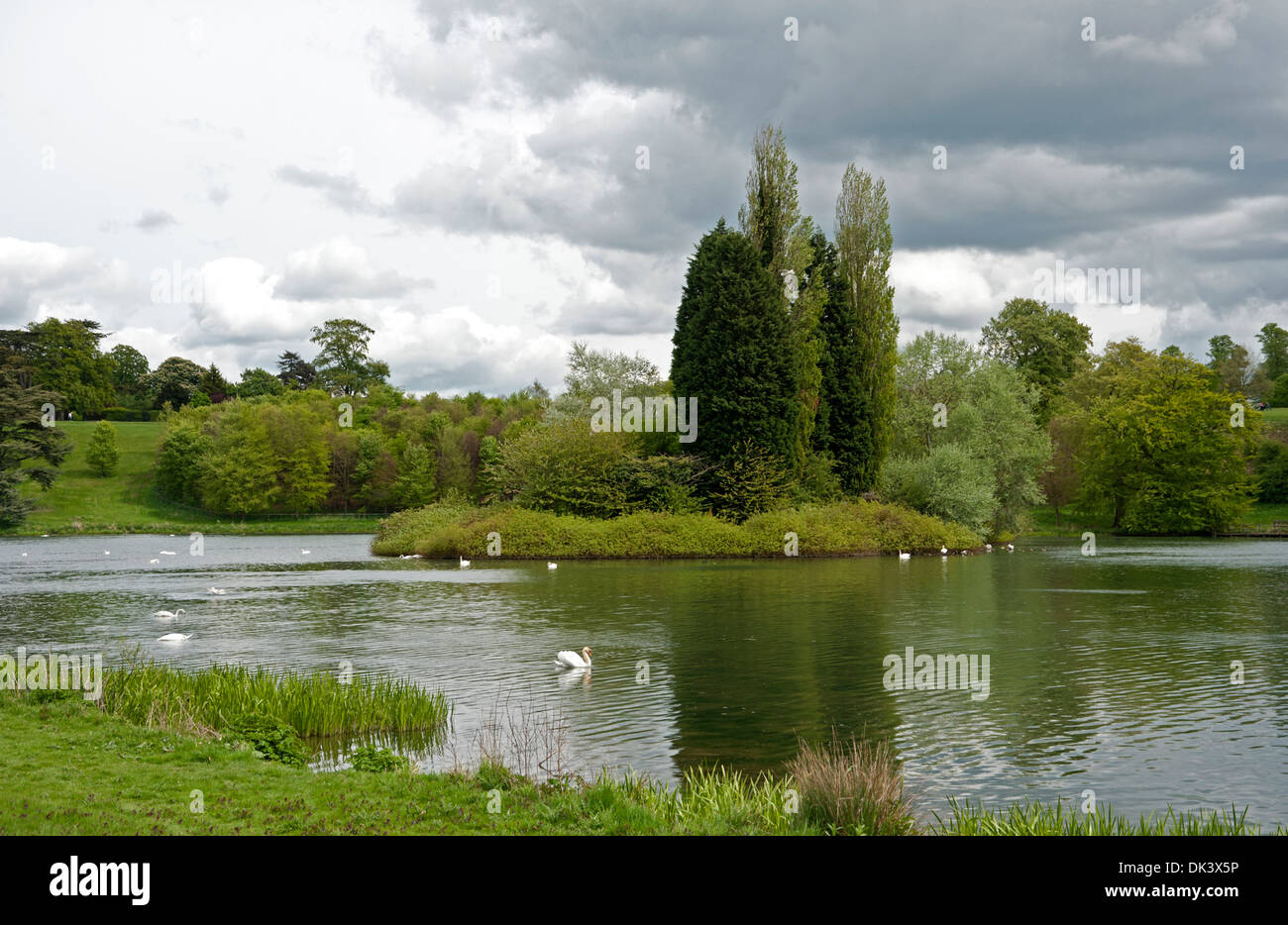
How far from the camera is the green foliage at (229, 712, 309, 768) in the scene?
11680mm

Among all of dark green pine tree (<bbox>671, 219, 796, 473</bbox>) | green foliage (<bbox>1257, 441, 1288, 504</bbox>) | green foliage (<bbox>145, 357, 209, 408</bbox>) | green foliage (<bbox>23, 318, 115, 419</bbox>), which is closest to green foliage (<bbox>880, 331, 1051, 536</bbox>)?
dark green pine tree (<bbox>671, 219, 796, 473</bbox>)

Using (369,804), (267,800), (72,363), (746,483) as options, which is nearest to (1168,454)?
(746,483)

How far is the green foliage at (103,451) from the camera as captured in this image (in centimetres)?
9600

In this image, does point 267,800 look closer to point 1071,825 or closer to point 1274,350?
point 1071,825

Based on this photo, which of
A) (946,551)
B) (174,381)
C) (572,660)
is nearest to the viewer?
(572,660)

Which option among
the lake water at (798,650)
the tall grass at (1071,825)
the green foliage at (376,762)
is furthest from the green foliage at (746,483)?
the tall grass at (1071,825)

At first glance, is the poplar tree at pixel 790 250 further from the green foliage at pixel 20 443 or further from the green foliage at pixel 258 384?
the green foliage at pixel 258 384

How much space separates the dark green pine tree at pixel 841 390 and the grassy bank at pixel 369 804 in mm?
46376

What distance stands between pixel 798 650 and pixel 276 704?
11.3m

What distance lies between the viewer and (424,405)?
111750 mm

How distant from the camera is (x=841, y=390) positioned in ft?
186

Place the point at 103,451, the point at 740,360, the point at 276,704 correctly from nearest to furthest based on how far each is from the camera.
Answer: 1. the point at 276,704
2. the point at 740,360
3. the point at 103,451

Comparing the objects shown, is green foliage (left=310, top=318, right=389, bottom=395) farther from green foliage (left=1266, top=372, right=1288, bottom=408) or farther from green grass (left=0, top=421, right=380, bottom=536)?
green foliage (left=1266, top=372, right=1288, bottom=408)
